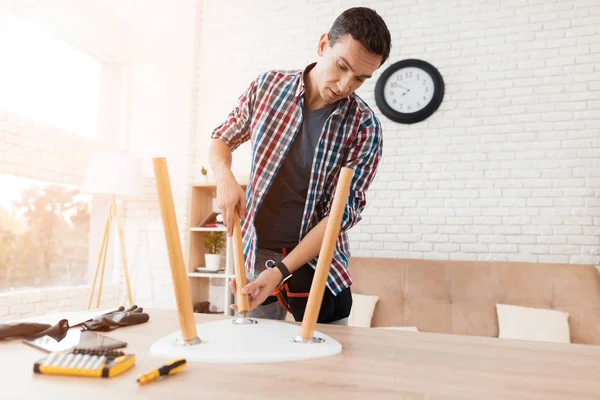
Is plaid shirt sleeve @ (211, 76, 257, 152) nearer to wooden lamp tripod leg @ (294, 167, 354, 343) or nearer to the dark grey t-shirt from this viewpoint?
the dark grey t-shirt

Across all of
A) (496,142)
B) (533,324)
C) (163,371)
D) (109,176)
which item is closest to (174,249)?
(163,371)

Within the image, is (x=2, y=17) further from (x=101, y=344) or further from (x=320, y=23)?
(x=101, y=344)

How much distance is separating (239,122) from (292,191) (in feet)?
0.86

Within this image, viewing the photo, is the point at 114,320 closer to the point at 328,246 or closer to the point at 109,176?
the point at 328,246

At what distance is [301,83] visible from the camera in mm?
1240

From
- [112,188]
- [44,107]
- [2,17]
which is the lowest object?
[112,188]

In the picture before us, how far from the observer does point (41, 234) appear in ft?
10.3

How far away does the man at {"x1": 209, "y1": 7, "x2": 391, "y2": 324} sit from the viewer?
1177 millimetres

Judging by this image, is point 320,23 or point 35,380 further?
point 320,23

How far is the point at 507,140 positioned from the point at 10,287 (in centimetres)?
351

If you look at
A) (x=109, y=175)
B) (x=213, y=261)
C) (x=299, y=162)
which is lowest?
(x=213, y=261)

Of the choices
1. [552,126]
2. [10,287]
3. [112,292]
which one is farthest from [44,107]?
[552,126]

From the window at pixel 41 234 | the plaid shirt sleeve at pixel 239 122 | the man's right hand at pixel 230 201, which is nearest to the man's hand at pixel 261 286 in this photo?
Answer: the man's right hand at pixel 230 201

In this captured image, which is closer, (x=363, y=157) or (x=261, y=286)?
A: (x=261, y=286)
